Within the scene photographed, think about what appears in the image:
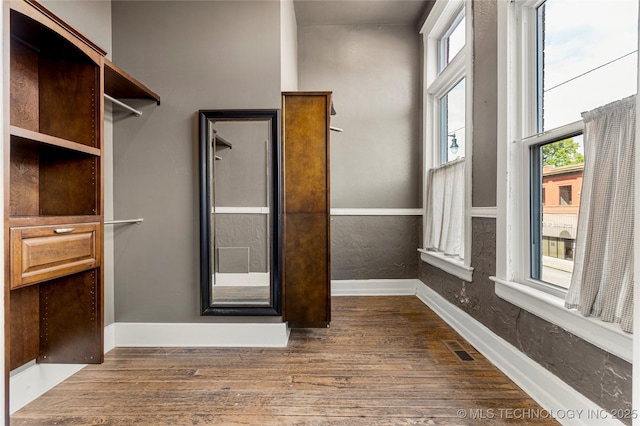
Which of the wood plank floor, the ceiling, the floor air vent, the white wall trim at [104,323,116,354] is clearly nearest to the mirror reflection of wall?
the wood plank floor

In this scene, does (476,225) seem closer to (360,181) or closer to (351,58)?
(360,181)

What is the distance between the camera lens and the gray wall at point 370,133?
11.9 feet

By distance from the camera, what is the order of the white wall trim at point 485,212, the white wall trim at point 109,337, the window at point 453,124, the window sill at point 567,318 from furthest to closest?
the window at point 453,124 < the white wall trim at point 109,337 < the white wall trim at point 485,212 < the window sill at point 567,318

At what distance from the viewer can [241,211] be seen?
2.28m

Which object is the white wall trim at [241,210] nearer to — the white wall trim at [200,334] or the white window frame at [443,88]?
the white wall trim at [200,334]

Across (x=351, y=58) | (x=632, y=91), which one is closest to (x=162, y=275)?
(x=632, y=91)

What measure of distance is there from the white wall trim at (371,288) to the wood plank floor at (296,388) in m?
1.17

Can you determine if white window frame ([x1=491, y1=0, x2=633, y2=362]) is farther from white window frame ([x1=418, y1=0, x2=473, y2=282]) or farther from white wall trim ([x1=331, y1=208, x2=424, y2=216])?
white wall trim ([x1=331, y1=208, x2=424, y2=216])

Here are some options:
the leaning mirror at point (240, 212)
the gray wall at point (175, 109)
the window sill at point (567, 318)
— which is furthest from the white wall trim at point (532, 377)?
the gray wall at point (175, 109)

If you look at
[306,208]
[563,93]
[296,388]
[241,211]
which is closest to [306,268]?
[306,208]

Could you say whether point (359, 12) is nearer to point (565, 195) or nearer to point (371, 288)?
point (565, 195)

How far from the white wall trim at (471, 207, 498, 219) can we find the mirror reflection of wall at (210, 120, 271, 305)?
1.47 m

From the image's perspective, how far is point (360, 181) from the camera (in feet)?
11.9

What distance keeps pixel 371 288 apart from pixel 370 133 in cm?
172
